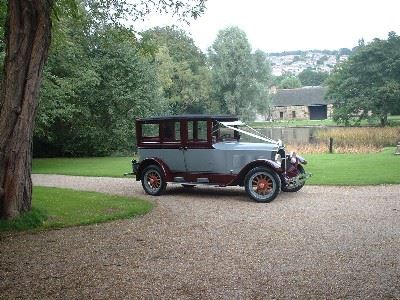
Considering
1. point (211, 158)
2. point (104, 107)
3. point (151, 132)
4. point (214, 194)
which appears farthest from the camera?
point (104, 107)

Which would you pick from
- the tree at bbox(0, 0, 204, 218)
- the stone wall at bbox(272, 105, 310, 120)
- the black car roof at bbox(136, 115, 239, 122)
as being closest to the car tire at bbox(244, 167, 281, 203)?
the black car roof at bbox(136, 115, 239, 122)

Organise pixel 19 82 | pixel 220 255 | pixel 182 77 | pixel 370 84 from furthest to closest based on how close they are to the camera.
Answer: pixel 182 77 < pixel 370 84 < pixel 19 82 < pixel 220 255

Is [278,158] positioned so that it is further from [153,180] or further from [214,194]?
[153,180]

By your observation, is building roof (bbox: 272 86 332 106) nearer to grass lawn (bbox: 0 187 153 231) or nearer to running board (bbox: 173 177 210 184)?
running board (bbox: 173 177 210 184)

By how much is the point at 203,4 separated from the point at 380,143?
1997 centimetres

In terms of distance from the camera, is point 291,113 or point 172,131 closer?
point 172,131

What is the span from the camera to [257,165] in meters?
11.0

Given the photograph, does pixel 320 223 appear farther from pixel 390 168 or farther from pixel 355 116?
pixel 355 116

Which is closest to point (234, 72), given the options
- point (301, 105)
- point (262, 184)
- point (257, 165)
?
point (257, 165)

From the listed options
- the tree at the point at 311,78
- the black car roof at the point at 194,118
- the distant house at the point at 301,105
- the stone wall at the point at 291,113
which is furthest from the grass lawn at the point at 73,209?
the tree at the point at 311,78

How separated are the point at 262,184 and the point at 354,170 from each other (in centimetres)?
631

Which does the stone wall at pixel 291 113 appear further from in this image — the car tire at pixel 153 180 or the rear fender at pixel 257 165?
the rear fender at pixel 257 165

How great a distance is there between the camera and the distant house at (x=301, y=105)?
3046 inches

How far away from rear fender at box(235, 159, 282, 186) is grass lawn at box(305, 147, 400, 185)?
11.1ft
